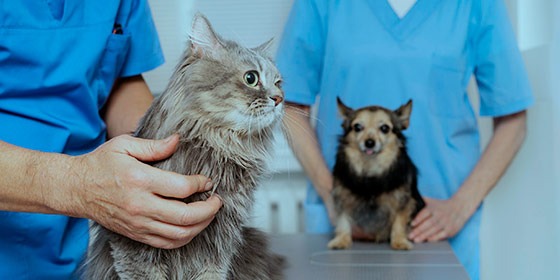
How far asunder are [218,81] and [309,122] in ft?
2.02

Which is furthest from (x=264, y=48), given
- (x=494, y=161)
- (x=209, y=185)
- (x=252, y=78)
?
(x=494, y=161)

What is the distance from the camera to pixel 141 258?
0.76 metres

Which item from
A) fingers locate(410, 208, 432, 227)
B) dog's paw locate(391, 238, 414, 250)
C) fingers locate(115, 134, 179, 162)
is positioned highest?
fingers locate(115, 134, 179, 162)

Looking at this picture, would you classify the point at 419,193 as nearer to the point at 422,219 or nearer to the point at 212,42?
the point at 422,219

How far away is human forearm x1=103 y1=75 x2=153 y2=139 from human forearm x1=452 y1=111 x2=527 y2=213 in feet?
2.39

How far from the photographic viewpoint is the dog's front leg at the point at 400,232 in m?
1.23

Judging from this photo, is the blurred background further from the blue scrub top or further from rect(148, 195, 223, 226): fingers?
rect(148, 195, 223, 226): fingers

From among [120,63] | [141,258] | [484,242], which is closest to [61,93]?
[120,63]

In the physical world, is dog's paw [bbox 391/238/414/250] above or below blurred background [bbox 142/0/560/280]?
below

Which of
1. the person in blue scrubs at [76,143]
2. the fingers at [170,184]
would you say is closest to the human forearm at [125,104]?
the person in blue scrubs at [76,143]

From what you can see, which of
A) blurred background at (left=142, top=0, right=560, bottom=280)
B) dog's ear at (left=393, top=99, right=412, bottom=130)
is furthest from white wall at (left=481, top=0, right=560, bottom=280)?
dog's ear at (left=393, top=99, right=412, bottom=130)

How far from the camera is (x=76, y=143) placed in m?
1.01

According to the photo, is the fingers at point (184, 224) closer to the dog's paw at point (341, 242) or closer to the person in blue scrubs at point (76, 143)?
the person in blue scrubs at point (76, 143)

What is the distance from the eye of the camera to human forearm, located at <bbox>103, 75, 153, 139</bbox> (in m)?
1.10
